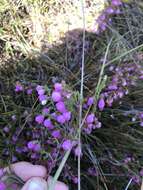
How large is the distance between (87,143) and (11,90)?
0.44 metres

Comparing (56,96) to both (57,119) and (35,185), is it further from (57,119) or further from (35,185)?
(35,185)

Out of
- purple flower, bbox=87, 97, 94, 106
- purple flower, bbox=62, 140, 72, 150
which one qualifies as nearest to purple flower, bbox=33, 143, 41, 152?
purple flower, bbox=62, 140, 72, 150

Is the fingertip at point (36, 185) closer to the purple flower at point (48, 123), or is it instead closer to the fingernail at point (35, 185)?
the fingernail at point (35, 185)

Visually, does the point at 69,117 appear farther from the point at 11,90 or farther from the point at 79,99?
the point at 11,90

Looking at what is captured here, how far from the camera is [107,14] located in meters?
1.86

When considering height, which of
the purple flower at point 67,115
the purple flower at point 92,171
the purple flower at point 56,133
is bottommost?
the purple flower at point 92,171

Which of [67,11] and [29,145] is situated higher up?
[67,11]

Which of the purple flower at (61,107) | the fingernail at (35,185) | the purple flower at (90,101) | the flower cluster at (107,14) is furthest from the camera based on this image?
the flower cluster at (107,14)

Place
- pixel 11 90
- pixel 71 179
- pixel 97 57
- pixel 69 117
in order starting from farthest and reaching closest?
pixel 97 57 < pixel 11 90 < pixel 71 179 < pixel 69 117

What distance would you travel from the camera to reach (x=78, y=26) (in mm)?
1810

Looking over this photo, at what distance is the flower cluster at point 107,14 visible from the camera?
181 centimetres

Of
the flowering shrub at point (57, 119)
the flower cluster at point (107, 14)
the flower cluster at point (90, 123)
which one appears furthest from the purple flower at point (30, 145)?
the flower cluster at point (107, 14)

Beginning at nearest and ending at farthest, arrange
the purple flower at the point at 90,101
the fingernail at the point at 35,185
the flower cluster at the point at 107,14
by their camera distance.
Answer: the fingernail at the point at 35,185
the purple flower at the point at 90,101
the flower cluster at the point at 107,14

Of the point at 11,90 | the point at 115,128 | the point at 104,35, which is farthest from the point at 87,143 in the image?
the point at 104,35
